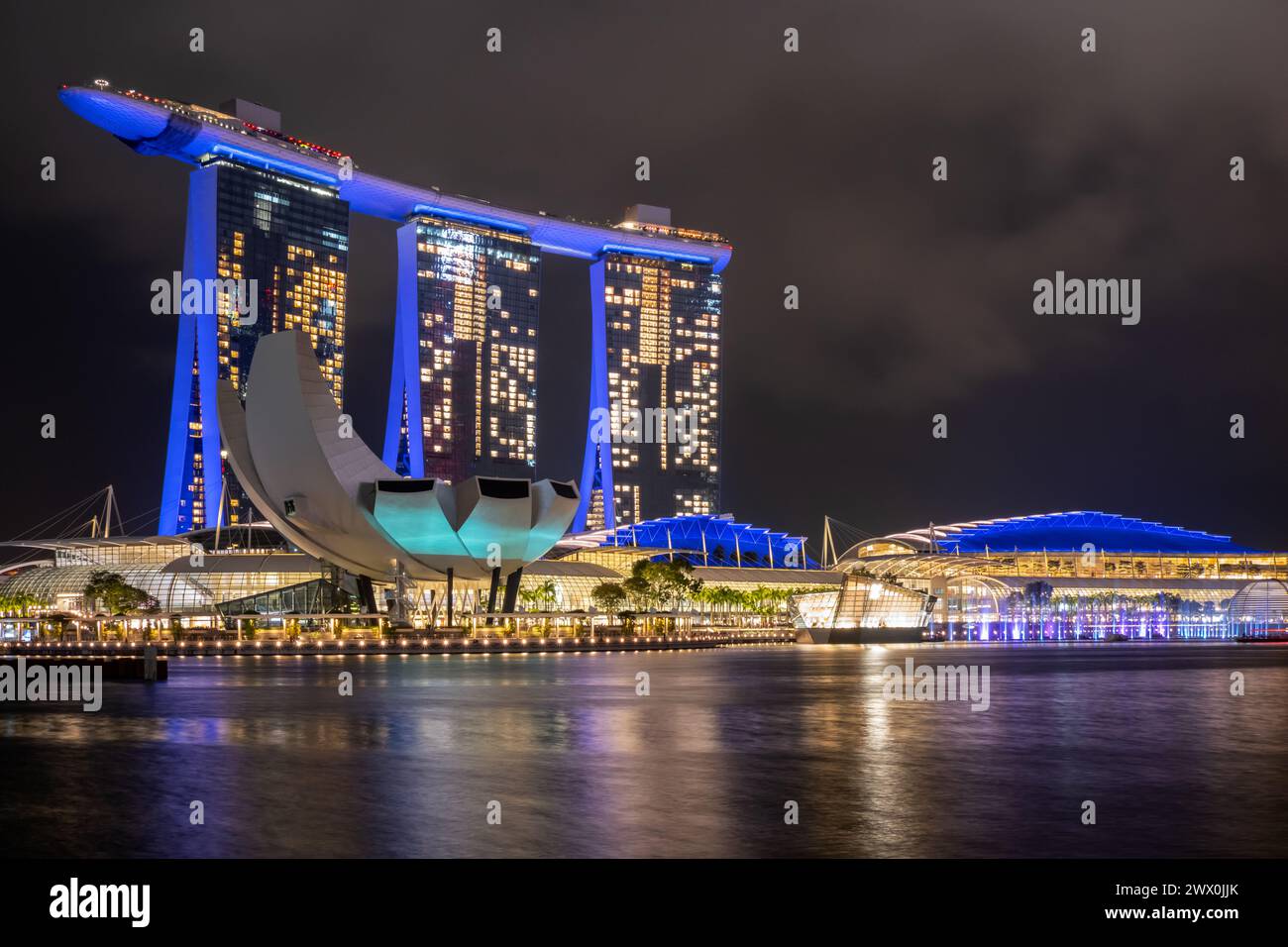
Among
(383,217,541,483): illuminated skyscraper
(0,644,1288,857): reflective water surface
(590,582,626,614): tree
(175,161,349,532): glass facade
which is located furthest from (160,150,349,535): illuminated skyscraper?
(0,644,1288,857): reflective water surface

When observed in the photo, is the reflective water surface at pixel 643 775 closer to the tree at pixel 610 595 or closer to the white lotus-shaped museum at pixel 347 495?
the white lotus-shaped museum at pixel 347 495

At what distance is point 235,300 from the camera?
497ft

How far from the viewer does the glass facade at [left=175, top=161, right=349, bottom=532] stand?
14662 centimetres

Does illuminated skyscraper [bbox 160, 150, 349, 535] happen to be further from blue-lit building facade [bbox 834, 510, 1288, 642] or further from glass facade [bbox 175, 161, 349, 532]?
blue-lit building facade [bbox 834, 510, 1288, 642]

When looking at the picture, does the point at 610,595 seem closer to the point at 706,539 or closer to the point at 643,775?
the point at 706,539

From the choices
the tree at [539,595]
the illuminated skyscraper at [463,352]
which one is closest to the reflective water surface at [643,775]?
the tree at [539,595]

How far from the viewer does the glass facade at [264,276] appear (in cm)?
14662

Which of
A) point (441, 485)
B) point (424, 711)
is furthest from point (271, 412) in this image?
point (424, 711)

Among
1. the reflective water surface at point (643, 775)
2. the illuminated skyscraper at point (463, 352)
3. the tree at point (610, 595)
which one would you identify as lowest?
the reflective water surface at point (643, 775)

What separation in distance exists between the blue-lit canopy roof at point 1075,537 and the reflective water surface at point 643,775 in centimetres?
11716

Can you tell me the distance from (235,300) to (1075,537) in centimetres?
10270

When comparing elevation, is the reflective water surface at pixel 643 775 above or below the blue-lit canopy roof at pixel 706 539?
below

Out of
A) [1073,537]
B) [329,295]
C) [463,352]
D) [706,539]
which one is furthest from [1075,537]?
[329,295]
